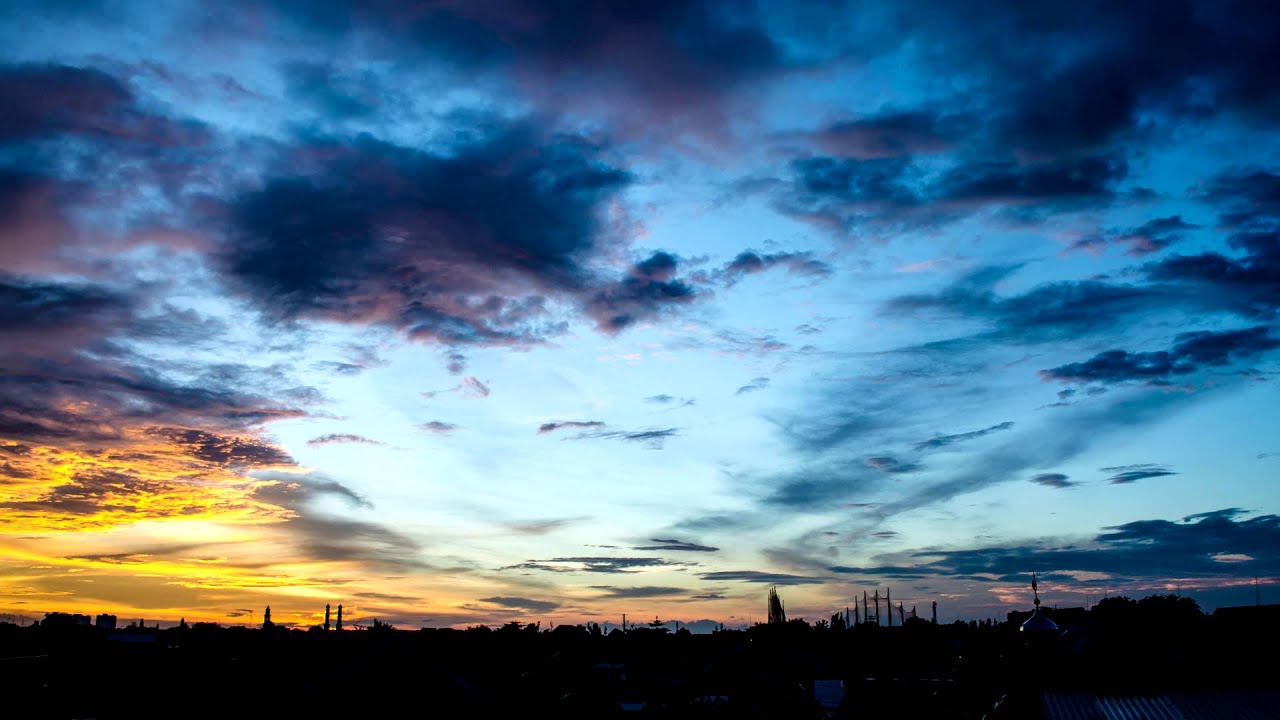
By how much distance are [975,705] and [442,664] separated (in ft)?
115

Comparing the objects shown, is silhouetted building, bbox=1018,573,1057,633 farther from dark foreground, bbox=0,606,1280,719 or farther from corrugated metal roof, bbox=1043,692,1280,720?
corrugated metal roof, bbox=1043,692,1280,720

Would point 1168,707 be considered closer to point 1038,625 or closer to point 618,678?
point 1038,625

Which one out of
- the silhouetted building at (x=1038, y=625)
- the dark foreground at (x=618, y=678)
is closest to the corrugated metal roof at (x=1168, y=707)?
the dark foreground at (x=618, y=678)

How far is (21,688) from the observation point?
147 ft

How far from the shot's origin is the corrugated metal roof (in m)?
28.5

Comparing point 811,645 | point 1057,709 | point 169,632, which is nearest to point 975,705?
point 1057,709

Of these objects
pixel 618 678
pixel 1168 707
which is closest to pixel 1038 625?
pixel 1168 707

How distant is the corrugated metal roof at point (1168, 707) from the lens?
1121 inches

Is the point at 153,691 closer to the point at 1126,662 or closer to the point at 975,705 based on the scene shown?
the point at 975,705

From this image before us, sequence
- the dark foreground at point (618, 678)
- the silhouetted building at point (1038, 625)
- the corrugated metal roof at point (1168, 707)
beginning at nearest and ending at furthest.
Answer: the corrugated metal roof at point (1168, 707)
the dark foreground at point (618, 678)
the silhouetted building at point (1038, 625)

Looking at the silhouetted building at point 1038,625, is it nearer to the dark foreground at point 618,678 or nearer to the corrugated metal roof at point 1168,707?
the dark foreground at point 618,678

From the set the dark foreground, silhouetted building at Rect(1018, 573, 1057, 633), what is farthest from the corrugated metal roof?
silhouetted building at Rect(1018, 573, 1057, 633)

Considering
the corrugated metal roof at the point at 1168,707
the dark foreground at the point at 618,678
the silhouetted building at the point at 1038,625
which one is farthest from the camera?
the silhouetted building at the point at 1038,625

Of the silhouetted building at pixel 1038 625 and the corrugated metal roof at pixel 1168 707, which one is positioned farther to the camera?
the silhouetted building at pixel 1038 625
